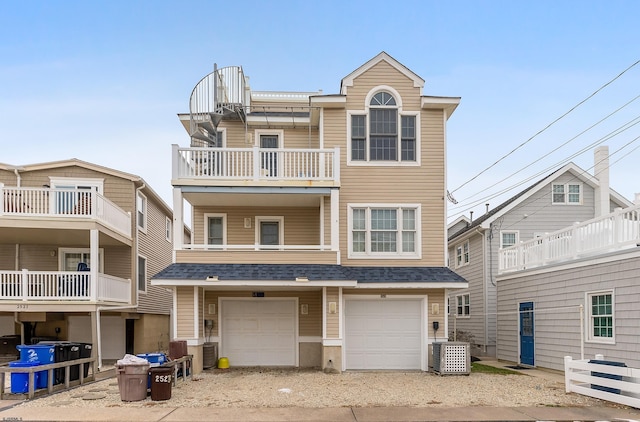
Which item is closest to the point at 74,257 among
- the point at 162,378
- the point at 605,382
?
the point at 162,378

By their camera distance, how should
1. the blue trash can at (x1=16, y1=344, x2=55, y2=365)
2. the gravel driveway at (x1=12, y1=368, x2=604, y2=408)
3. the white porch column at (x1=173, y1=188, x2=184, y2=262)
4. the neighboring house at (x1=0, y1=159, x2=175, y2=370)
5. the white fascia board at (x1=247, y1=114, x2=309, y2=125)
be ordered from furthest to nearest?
the white fascia board at (x1=247, y1=114, x2=309, y2=125) < the neighboring house at (x1=0, y1=159, x2=175, y2=370) < the white porch column at (x1=173, y1=188, x2=184, y2=262) < the blue trash can at (x1=16, y1=344, x2=55, y2=365) < the gravel driveway at (x1=12, y1=368, x2=604, y2=408)

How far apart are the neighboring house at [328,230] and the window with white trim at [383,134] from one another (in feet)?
0.12

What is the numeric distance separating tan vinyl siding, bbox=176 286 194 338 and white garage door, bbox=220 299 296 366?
179cm

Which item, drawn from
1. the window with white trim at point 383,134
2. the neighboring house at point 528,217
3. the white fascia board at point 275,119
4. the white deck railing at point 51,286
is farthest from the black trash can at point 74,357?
the neighboring house at point 528,217

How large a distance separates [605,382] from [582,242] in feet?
14.7

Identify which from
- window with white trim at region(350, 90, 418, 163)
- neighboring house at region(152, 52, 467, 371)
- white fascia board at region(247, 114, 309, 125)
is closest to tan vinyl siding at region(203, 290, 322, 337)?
neighboring house at region(152, 52, 467, 371)

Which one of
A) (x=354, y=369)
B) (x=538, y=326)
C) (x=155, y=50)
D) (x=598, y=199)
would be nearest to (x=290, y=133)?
(x=155, y=50)

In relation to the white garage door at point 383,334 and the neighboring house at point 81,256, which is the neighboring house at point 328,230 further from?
the neighboring house at point 81,256

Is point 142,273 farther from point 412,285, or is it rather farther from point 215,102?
point 412,285

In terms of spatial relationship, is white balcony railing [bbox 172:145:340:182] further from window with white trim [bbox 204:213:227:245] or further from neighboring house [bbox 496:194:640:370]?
neighboring house [bbox 496:194:640:370]

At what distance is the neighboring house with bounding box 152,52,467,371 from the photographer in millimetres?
16719

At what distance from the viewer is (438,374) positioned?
1593cm

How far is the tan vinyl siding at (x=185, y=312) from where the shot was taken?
1625 cm

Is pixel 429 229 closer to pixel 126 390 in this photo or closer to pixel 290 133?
pixel 290 133
